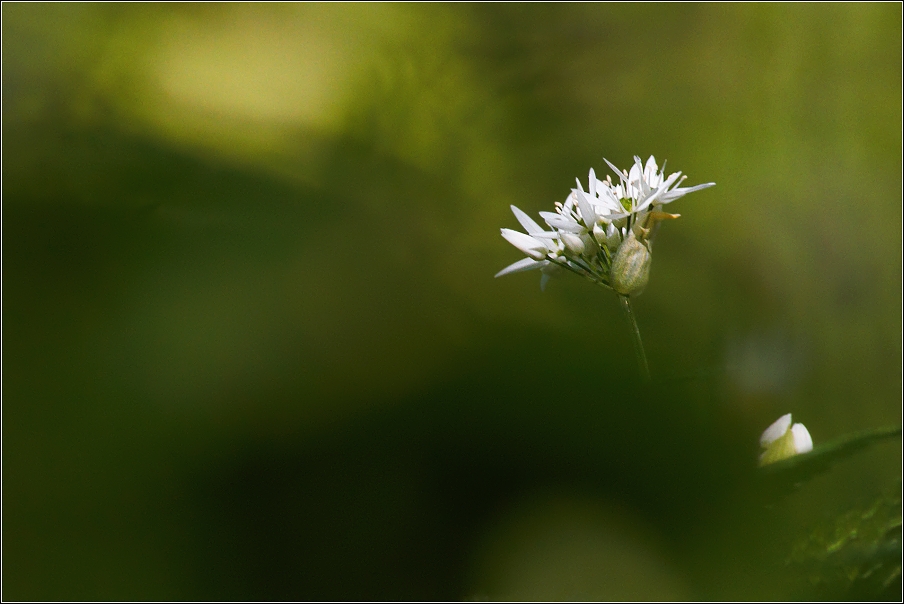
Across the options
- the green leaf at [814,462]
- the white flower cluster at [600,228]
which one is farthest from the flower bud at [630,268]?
the green leaf at [814,462]

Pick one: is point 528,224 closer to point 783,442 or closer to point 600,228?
point 600,228

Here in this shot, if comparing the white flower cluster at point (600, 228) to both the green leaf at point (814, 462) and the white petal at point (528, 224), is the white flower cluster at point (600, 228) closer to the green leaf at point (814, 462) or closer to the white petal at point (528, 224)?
the white petal at point (528, 224)

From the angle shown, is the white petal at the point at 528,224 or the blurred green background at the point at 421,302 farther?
the white petal at the point at 528,224

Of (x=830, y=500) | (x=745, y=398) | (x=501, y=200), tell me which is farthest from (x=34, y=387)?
(x=501, y=200)

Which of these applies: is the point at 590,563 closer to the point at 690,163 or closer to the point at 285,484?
the point at 285,484

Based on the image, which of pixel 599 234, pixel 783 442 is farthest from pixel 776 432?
pixel 599 234

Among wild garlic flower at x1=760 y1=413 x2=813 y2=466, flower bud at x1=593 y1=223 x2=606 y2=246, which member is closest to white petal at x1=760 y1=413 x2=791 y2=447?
wild garlic flower at x1=760 y1=413 x2=813 y2=466

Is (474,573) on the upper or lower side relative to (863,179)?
lower
